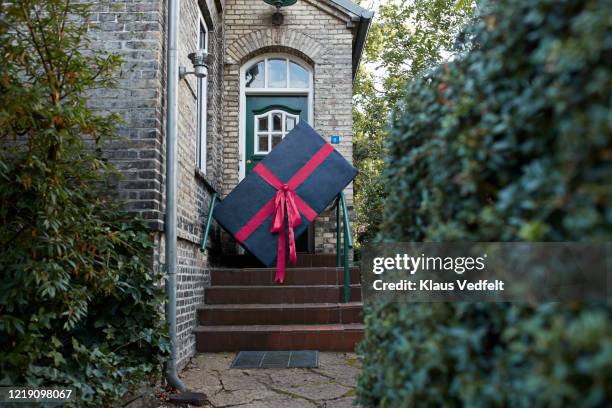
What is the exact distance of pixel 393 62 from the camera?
516 inches

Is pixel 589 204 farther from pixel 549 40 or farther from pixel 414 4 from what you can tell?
pixel 414 4

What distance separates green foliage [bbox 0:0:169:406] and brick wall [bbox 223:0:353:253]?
4.35m

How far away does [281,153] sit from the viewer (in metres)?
6.18

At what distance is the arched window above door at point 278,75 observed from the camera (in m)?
7.97

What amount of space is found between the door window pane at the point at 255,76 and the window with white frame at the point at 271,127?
0.43 meters

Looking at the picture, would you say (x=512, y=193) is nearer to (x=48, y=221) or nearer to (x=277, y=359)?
(x=48, y=221)

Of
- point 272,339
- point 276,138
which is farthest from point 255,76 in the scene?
point 272,339

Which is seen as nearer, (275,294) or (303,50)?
(275,294)

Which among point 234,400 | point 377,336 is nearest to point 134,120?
point 234,400

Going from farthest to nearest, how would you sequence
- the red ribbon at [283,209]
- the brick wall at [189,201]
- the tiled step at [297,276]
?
the tiled step at [297,276] → the red ribbon at [283,209] → the brick wall at [189,201]

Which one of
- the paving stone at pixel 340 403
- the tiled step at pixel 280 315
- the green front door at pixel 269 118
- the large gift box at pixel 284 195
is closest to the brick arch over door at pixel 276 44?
the green front door at pixel 269 118

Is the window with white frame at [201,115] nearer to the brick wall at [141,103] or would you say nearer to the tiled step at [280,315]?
the tiled step at [280,315]

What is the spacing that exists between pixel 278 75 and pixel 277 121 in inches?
24.9

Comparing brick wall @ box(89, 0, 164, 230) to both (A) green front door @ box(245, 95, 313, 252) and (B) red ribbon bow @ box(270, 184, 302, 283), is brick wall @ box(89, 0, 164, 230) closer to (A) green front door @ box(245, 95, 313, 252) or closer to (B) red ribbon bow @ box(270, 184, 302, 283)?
(B) red ribbon bow @ box(270, 184, 302, 283)
